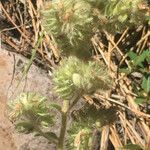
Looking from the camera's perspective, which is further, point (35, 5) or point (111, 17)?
point (35, 5)

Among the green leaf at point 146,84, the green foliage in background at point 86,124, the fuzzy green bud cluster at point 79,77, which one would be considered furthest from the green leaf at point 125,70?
the fuzzy green bud cluster at point 79,77

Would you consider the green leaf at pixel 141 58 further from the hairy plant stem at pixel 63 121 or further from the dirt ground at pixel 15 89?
the hairy plant stem at pixel 63 121

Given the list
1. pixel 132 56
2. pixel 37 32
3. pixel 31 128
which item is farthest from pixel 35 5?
pixel 31 128

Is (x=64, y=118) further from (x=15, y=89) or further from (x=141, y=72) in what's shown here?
(x=141, y=72)

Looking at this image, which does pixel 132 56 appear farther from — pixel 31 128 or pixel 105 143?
pixel 31 128

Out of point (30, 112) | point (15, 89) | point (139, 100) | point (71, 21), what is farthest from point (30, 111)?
point (139, 100)

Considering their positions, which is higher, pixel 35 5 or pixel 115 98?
pixel 35 5
